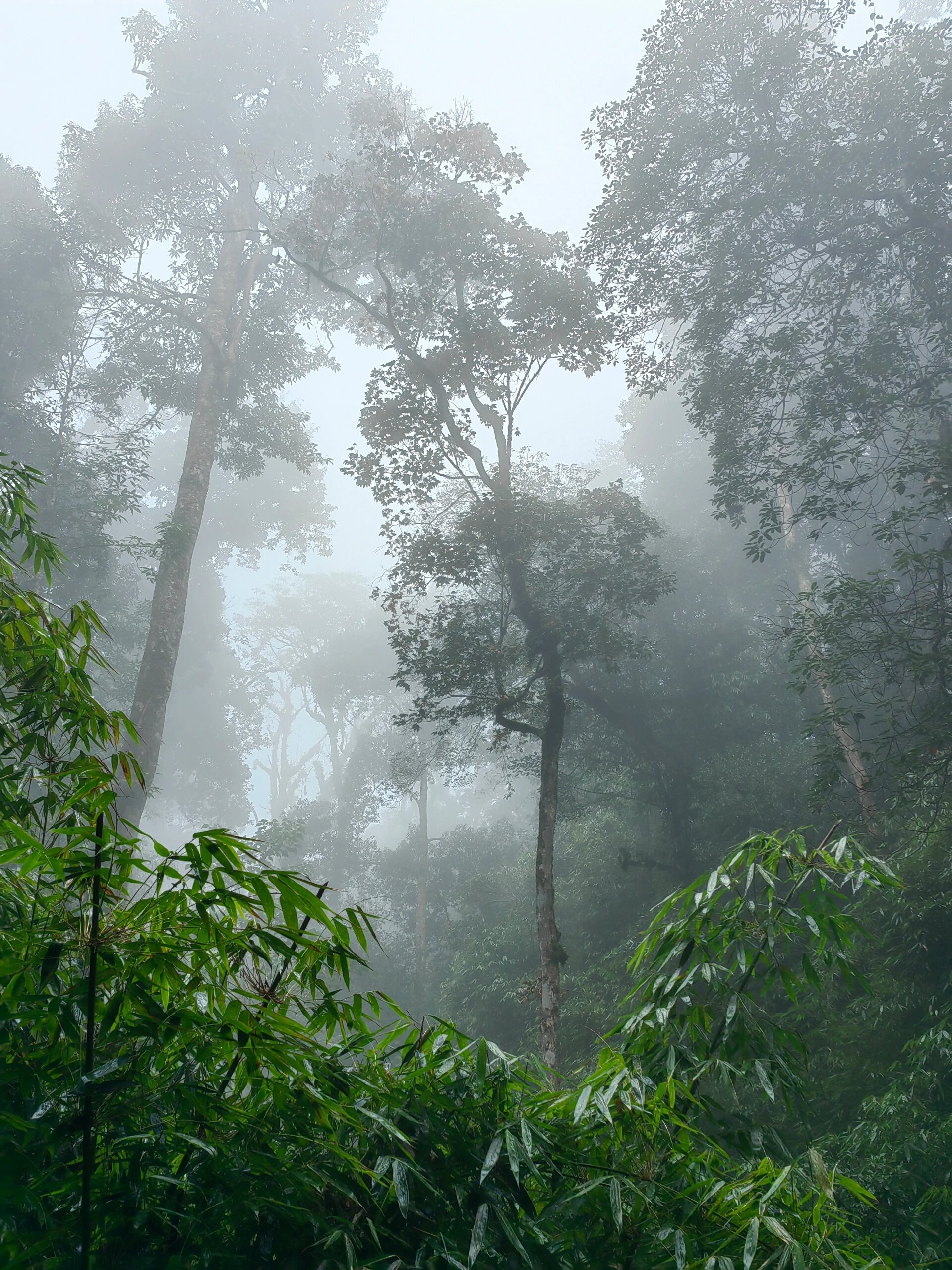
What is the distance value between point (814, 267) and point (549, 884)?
21.9 feet

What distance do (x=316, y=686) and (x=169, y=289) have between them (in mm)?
12356

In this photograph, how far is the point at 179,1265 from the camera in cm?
97

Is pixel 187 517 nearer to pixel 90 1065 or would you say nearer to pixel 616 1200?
pixel 90 1065

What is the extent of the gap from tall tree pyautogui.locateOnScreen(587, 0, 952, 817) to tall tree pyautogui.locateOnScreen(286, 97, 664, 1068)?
51.2 inches

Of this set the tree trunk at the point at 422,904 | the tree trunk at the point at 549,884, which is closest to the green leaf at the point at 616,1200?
the tree trunk at the point at 549,884

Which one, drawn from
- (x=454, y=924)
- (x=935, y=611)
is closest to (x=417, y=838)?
(x=454, y=924)

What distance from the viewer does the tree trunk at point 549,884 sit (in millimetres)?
6441

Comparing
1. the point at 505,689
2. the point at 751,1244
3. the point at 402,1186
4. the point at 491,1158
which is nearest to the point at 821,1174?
the point at 751,1244

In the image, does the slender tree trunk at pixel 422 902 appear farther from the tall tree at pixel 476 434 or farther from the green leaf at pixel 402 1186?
the green leaf at pixel 402 1186

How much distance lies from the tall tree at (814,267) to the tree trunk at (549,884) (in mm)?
2460

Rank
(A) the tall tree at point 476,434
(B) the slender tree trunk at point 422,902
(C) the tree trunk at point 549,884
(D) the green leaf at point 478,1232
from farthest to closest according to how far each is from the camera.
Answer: (B) the slender tree trunk at point 422,902 < (A) the tall tree at point 476,434 < (C) the tree trunk at point 549,884 < (D) the green leaf at point 478,1232

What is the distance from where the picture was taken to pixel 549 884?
7117 mm

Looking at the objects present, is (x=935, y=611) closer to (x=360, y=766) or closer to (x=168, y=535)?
(x=168, y=535)

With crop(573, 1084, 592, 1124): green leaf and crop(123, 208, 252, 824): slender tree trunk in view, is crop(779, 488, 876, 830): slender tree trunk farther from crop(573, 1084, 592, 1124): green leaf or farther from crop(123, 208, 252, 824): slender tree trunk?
crop(123, 208, 252, 824): slender tree trunk
